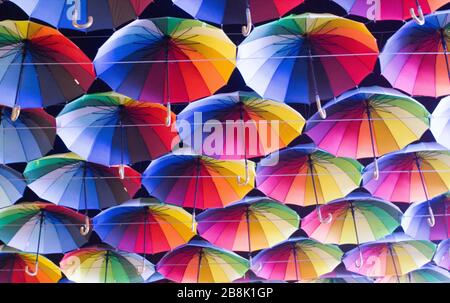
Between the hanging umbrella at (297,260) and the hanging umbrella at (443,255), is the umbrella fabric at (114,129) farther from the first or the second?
the hanging umbrella at (443,255)

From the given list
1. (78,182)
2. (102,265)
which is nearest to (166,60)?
(78,182)

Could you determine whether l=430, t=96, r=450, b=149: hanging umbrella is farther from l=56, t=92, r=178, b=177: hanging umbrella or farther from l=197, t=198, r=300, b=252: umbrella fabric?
l=56, t=92, r=178, b=177: hanging umbrella

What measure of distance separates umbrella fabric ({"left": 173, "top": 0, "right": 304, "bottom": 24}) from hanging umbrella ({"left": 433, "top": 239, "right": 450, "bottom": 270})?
396 centimetres

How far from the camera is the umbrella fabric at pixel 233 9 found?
4.27 m

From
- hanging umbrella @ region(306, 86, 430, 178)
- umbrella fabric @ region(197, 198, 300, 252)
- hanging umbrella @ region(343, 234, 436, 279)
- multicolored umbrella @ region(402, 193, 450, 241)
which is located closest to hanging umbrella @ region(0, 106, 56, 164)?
umbrella fabric @ region(197, 198, 300, 252)

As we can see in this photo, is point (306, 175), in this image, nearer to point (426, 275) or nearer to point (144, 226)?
point (144, 226)

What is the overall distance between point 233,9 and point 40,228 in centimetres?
359

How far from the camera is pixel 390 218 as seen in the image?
20.9 feet

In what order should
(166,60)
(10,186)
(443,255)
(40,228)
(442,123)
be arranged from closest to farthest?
(166,60)
(442,123)
(10,186)
(40,228)
(443,255)

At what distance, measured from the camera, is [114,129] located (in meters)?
5.41

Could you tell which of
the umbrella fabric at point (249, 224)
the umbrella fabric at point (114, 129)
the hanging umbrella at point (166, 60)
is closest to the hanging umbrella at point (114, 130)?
the umbrella fabric at point (114, 129)

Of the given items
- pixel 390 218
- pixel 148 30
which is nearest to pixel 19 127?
pixel 148 30

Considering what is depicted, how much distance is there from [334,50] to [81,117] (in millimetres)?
2447
